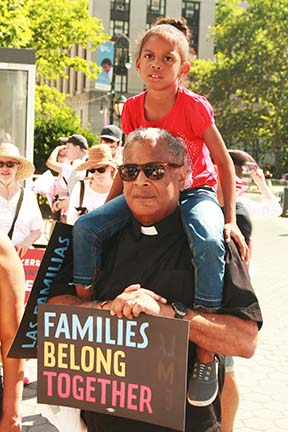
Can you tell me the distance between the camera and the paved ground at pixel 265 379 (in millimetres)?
5227

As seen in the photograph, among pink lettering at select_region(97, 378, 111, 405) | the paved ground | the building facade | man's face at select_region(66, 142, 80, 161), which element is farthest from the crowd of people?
the building facade

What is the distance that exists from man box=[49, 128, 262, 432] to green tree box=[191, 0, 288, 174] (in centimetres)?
5360

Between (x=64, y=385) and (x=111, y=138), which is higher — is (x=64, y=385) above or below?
below

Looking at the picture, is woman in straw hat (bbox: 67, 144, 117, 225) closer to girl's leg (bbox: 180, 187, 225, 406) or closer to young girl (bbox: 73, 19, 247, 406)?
young girl (bbox: 73, 19, 247, 406)

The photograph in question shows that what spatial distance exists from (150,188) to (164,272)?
304mm

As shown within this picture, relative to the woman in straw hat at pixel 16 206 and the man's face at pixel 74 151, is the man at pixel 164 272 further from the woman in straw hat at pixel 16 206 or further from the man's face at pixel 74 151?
the man's face at pixel 74 151

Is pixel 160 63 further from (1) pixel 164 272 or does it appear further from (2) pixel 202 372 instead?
(2) pixel 202 372

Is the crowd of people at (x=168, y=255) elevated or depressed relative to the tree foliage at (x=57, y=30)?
depressed

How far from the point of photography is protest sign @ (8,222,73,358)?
103 inches

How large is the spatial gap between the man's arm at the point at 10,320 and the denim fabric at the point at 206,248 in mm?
653

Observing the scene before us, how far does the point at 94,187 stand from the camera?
247 inches

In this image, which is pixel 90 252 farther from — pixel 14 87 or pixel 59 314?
pixel 14 87

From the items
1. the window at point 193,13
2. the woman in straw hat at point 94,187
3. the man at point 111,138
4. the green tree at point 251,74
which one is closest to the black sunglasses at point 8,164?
the woman in straw hat at point 94,187

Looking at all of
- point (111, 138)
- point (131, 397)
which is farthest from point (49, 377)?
point (111, 138)
